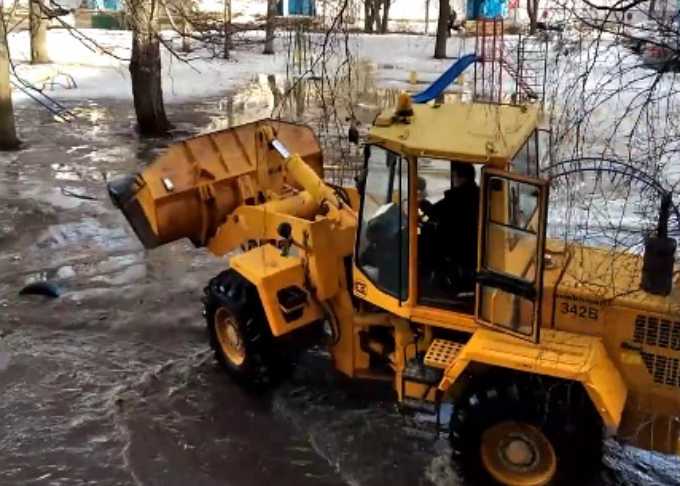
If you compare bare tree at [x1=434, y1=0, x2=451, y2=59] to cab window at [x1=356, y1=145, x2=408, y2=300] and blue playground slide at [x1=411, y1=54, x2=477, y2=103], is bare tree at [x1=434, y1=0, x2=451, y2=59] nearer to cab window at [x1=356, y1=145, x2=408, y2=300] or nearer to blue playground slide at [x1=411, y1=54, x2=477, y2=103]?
blue playground slide at [x1=411, y1=54, x2=477, y2=103]

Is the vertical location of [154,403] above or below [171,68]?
below

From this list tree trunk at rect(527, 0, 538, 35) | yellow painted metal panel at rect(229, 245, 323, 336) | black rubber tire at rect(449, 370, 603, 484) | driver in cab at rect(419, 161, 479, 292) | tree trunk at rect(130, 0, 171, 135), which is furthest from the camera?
tree trunk at rect(130, 0, 171, 135)

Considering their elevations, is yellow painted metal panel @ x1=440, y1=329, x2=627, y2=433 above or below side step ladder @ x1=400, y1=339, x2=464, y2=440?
above

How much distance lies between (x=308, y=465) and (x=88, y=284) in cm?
474

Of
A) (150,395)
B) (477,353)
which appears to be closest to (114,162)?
(150,395)

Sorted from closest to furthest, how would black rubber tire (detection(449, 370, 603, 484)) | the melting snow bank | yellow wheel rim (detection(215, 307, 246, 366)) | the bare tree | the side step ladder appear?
black rubber tire (detection(449, 370, 603, 484)) < the side step ladder < yellow wheel rim (detection(215, 307, 246, 366)) < the melting snow bank < the bare tree

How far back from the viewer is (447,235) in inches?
246

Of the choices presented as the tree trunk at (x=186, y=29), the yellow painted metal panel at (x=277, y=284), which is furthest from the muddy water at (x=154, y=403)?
the tree trunk at (x=186, y=29)

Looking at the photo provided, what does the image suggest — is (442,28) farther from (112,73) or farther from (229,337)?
(229,337)

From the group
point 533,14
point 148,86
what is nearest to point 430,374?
point 533,14

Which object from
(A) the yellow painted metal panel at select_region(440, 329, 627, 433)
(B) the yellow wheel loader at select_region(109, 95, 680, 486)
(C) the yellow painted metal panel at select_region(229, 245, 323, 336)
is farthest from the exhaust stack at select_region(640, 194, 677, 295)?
(C) the yellow painted metal panel at select_region(229, 245, 323, 336)

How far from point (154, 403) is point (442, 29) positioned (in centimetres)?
2816

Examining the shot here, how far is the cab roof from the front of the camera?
572 centimetres

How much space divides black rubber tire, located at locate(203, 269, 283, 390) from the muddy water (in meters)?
0.18
